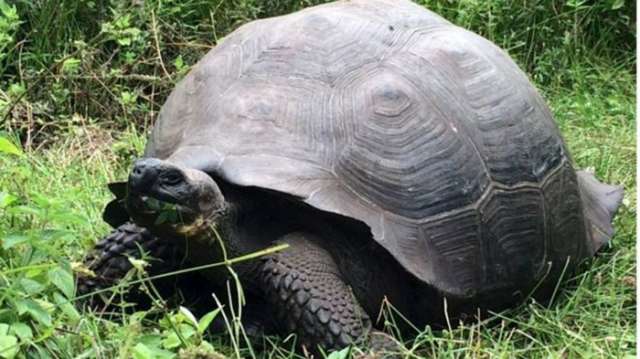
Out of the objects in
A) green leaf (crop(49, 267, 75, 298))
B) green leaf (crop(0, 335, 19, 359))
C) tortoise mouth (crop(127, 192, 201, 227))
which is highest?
tortoise mouth (crop(127, 192, 201, 227))

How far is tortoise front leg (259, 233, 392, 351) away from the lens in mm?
2717

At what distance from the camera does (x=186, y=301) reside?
10.1ft

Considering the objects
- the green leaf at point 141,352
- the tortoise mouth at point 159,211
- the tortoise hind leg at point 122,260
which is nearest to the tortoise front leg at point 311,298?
the tortoise mouth at point 159,211

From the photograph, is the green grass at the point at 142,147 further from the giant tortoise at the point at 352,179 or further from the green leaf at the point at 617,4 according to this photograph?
the giant tortoise at the point at 352,179

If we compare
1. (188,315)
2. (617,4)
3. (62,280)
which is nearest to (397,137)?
(188,315)

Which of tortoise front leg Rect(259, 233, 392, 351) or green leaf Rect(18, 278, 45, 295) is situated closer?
green leaf Rect(18, 278, 45, 295)

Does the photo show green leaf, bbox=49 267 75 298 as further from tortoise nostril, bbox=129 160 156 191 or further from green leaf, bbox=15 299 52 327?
tortoise nostril, bbox=129 160 156 191

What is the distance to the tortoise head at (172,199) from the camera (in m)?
2.58

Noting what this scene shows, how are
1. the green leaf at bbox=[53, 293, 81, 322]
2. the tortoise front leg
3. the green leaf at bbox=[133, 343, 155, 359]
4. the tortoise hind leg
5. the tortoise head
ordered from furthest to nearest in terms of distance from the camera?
the tortoise hind leg < the tortoise front leg < the tortoise head < the green leaf at bbox=[53, 293, 81, 322] < the green leaf at bbox=[133, 343, 155, 359]

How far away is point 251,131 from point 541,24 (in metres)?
3.09

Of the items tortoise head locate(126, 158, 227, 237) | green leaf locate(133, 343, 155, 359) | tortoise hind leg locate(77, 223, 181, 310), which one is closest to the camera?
green leaf locate(133, 343, 155, 359)

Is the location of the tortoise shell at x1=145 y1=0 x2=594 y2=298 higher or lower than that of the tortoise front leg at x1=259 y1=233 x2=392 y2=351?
higher

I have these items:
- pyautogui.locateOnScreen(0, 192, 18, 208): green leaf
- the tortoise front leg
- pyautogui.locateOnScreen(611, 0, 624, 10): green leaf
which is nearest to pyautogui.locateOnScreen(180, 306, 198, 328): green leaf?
the tortoise front leg

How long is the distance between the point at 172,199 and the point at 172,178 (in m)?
0.05
